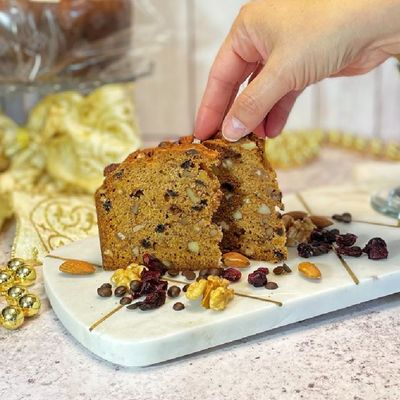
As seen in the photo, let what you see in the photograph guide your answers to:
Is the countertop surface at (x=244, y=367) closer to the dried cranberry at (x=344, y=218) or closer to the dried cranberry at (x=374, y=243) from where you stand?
the dried cranberry at (x=374, y=243)

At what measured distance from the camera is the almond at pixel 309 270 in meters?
0.93

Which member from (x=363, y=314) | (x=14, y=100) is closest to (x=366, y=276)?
(x=363, y=314)

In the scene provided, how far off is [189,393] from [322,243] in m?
0.34

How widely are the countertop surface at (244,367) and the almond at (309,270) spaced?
5cm

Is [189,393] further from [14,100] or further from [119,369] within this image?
[14,100]

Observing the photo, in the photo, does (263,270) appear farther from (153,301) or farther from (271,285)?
(153,301)

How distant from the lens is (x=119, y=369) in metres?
0.83

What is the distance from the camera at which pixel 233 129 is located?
97 centimetres

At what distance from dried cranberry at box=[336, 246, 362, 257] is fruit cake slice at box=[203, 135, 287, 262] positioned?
76 millimetres

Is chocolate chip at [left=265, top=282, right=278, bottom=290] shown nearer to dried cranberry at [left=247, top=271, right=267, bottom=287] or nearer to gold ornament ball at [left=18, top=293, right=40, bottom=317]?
dried cranberry at [left=247, top=271, right=267, bottom=287]

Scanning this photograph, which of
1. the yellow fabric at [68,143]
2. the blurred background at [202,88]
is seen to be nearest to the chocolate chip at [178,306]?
the yellow fabric at [68,143]

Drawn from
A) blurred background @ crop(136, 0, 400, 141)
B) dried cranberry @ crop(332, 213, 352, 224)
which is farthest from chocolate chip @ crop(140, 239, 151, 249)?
blurred background @ crop(136, 0, 400, 141)

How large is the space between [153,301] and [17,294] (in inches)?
7.5

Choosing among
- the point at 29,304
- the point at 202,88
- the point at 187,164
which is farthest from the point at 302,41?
the point at 202,88
